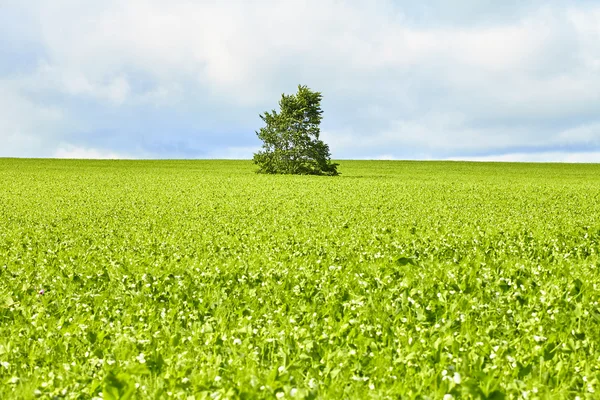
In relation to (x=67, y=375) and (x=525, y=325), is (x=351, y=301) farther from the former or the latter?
(x=67, y=375)

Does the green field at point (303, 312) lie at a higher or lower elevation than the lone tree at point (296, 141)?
lower

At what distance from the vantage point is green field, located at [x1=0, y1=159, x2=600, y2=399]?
485 centimetres

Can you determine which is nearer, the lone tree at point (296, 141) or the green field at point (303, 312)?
the green field at point (303, 312)

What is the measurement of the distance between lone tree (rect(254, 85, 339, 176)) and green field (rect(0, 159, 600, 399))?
45.9m

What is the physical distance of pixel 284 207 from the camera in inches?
917

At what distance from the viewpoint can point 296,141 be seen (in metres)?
62.2

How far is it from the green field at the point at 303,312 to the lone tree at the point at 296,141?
45.9m

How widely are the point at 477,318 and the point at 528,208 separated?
718 inches

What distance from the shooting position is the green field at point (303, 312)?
4.85 m

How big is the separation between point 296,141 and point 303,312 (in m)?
55.6

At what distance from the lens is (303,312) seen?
7.32m

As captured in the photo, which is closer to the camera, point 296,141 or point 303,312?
point 303,312

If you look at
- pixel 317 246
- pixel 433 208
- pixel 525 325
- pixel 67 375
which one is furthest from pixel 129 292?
pixel 433 208

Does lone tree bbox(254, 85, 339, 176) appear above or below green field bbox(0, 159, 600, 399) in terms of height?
above
